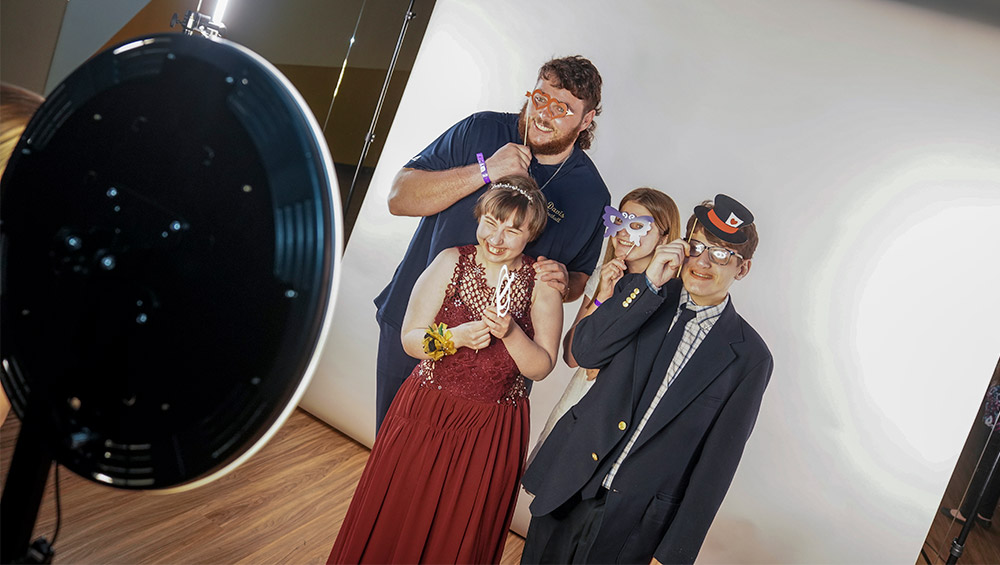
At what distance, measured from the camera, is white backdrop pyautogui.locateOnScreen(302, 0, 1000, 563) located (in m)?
2.18

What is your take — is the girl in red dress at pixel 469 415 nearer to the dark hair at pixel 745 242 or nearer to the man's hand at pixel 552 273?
the man's hand at pixel 552 273

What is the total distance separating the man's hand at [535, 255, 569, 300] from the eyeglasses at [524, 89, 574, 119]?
55 centimetres

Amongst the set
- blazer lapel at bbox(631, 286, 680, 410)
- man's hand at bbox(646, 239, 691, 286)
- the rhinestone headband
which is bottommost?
blazer lapel at bbox(631, 286, 680, 410)

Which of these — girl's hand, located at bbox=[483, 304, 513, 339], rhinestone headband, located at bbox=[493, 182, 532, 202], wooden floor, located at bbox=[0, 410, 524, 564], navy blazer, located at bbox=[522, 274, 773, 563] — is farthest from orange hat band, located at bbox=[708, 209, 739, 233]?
wooden floor, located at bbox=[0, 410, 524, 564]

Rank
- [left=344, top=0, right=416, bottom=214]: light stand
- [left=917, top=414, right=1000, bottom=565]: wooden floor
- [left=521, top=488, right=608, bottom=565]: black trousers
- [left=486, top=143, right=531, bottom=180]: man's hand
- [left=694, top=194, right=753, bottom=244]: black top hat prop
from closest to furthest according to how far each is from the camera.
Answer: [left=917, top=414, right=1000, bottom=565]: wooden floor
[left=521, top=488, right=608, bottom=565]: black trousers
[left=694, top=194, right=753, bottom=244]: black top hat prop
[left=486, top=143, right=531, bottom=180]: man's hand
[left=344, top=0, right=416, bottom=214]: light stand

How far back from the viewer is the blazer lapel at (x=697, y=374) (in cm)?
219

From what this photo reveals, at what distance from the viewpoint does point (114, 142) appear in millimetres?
Answer: 763

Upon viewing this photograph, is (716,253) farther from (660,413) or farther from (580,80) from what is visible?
(580,80)

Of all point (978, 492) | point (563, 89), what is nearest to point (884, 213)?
point (978, 492)

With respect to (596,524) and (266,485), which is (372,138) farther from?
(596,524)

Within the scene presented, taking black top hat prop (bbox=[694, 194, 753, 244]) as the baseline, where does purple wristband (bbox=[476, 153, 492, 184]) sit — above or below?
below

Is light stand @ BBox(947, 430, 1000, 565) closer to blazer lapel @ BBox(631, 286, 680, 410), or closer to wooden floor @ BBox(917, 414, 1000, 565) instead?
wooden floor @ BBox(917, 414, 1000, 565)

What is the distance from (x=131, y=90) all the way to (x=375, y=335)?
7.94 feet

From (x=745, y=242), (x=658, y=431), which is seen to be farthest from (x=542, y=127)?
(x=658, y=431)
